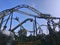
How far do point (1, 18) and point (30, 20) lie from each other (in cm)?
532

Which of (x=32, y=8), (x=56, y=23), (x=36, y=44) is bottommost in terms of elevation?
(x=36, y=44)

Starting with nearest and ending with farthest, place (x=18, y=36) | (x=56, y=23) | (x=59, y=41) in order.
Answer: (x=59, y=41), (x=56, y=23), (x=18, y=36)

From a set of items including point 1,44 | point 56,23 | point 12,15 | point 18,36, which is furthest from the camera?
point 18,36

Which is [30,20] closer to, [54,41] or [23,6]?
[23,6]

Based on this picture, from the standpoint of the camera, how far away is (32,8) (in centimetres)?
3017

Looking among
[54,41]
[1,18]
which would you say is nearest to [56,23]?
[54,41]

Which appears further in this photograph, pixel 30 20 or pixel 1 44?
pixel 30 20

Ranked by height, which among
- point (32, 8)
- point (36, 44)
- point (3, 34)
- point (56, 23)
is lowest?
point (36, 44)

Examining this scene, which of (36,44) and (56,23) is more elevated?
(56,23)

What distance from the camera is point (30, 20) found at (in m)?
31.2

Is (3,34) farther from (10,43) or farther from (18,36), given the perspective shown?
(18,36)

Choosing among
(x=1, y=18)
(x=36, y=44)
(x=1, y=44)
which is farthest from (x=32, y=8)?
(x=1, y=44)

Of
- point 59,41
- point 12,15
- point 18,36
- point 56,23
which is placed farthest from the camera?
point 18,36

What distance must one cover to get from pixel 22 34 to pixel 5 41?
38.8ft
